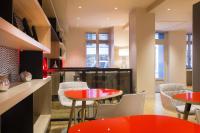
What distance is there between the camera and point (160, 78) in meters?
10.6

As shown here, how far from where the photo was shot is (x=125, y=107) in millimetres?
2701

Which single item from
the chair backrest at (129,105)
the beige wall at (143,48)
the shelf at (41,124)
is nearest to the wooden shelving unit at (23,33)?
the shelf at (41,124)

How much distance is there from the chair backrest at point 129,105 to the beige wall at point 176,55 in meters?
8.08

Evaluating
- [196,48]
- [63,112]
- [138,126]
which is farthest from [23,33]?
[196,48]

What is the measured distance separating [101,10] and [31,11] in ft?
16.8

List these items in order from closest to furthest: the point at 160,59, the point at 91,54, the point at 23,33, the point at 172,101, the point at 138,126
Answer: the point at 138,126, the point at 23,33, the point at 172,101, the point at 160,59, the point at 91,54

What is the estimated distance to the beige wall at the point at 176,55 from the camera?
1030 cm

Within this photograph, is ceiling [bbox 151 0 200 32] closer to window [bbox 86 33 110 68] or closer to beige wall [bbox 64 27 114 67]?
window [bbox 86 33 110 68]

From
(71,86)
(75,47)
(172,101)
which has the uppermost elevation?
(75,47)

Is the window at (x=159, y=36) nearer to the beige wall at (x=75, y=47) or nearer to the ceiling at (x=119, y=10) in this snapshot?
the ceiling at (x=119, y=10)

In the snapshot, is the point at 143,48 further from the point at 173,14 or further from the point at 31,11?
the point at 31,11

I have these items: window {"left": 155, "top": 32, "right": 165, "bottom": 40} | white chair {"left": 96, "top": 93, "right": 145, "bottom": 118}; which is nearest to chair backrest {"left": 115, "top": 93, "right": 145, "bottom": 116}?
white chair {"left": 96, "top": 93, "right": 145, "bottom": 118}

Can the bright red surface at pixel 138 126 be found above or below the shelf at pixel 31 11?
below

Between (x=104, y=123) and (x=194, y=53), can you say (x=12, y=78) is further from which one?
(x=194, y=53)
